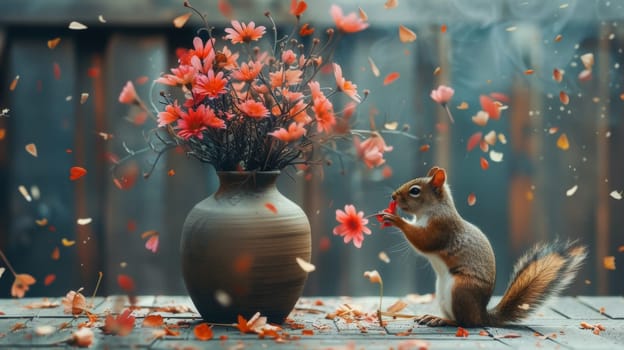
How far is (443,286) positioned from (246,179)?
0.73 meters

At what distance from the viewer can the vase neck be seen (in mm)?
2266

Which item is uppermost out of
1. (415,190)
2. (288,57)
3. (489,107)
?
(288,57)

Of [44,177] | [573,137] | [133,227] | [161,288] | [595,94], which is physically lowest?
[161,288]

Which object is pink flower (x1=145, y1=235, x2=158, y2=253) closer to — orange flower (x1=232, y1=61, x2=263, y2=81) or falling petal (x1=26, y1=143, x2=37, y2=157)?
orange flower (x1=232, y1=61, x2=263, y2=81)

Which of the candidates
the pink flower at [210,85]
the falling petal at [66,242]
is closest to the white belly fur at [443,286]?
the pink flower at [210,85]

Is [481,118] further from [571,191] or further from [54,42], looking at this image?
[54,42]

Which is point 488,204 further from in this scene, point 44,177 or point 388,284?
point 44,177

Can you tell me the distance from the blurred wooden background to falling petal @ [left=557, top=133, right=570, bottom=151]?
3cm

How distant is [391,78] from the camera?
323 centimetres

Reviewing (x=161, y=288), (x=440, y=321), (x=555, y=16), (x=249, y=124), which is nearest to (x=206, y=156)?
(x=249, y=124)

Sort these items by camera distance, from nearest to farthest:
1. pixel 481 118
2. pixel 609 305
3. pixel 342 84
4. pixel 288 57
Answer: pixel 342 84 → pixel 288 57 → pixel 609 305 → pixel 481 118

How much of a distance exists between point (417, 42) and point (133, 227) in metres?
1.56

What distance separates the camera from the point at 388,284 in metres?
3.36

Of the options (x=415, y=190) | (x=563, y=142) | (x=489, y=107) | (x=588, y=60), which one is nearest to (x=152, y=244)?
(x=415, y=190)
